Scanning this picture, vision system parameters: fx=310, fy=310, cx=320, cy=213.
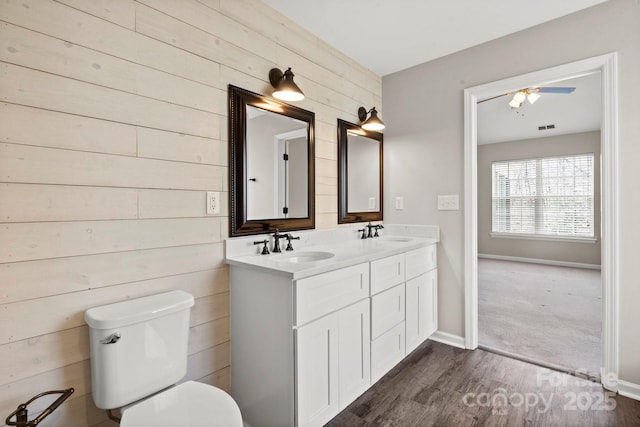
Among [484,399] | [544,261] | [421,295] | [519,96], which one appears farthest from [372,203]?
[544,261]

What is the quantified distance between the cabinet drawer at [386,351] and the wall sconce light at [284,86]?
5.34 feet

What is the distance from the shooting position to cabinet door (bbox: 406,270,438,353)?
7.64ft

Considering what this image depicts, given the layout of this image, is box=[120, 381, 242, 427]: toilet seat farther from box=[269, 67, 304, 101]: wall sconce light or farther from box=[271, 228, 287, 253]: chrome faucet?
box=[269, 67, 304, 101]: wall sconce light

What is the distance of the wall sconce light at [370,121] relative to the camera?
2.68 m

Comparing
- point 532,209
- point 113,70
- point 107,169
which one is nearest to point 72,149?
point 107,169

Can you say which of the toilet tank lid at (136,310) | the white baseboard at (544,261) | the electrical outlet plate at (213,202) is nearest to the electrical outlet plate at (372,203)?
the electrical outlet plate at (213,202)

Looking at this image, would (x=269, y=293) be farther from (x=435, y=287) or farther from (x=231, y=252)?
(x=435, y=287)

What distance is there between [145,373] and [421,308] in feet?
6.43

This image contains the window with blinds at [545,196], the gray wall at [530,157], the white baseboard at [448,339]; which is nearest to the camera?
the white baseboard at [448,339]

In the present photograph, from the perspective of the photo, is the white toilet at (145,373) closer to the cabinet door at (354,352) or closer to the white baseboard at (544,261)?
the cabinet door at (354,352)

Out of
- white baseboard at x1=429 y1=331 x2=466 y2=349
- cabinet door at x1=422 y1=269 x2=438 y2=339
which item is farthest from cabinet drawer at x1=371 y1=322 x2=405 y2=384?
white baseboard at x1=429 y1=331 x2=466 y2=349

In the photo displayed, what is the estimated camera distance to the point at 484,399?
1.91m

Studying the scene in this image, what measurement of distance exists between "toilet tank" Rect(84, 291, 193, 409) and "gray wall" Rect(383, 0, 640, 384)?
2.16 metres

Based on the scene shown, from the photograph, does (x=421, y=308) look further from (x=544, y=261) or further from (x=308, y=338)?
(x=544, y=261)
